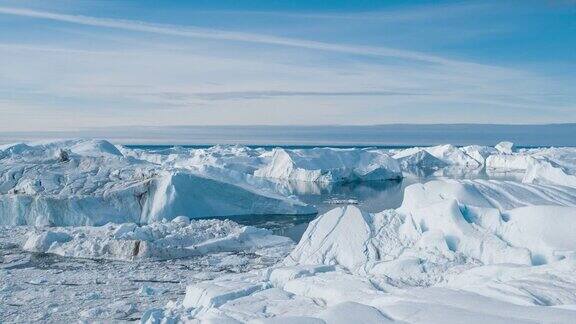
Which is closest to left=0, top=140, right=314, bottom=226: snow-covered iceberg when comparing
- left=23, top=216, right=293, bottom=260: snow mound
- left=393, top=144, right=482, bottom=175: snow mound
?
left=23, top=216, right=293, bottom=260: snow mound

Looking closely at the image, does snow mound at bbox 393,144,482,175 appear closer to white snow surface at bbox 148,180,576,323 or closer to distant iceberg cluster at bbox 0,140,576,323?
distant iceberg cluster at bbox 0,140,576,323

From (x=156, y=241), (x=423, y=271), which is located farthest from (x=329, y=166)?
(x=423, y=271)

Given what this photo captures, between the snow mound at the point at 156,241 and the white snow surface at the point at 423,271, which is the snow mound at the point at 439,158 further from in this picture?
the white snow surface at the point at 423,271

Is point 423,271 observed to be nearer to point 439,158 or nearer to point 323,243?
point 323,243

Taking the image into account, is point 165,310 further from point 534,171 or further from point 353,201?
point 534,171

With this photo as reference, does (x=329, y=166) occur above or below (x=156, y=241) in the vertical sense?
below

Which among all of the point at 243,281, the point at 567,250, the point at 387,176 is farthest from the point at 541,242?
the point at 387,176
